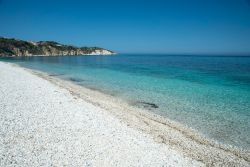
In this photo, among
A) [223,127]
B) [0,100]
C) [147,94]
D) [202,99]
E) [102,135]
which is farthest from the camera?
[147,94]

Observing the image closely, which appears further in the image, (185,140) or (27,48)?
(27,48)

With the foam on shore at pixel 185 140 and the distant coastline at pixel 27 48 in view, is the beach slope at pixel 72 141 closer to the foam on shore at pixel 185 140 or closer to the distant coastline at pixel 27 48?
the foam on shore at pixel 185 140

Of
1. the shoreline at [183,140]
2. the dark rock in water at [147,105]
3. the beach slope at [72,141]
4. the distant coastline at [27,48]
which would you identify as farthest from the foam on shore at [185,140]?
the distant coastline at [27,48]

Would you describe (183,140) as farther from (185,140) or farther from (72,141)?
(72,141)

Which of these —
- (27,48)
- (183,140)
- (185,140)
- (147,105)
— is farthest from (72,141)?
(27,48)

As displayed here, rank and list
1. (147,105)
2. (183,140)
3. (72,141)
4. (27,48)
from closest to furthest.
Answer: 1. (72,141)
2. (183,140)
3. (147,105)
4. (27,48)

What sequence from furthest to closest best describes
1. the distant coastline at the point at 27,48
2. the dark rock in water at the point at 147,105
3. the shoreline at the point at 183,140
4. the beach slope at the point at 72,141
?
the distant coastline at the point at 27,48 → the dark rock in water at the point at 147,105 → the shoreline at the point at 183,140 → the beach slope at the point at 72,141

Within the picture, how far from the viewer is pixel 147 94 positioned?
24.2 m

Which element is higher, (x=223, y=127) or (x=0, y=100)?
(x=0, y=100)

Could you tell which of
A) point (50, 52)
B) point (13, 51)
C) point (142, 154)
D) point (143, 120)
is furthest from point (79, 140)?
point (50, 52)

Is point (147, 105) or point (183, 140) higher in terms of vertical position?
point (147, 105)

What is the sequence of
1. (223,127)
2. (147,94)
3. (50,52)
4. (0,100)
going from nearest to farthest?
1. (223,127)
2. (0,100)
3. (147,94)
4. (50,52)

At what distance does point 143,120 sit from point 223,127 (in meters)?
4.95

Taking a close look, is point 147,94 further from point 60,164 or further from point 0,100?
point 60,164
